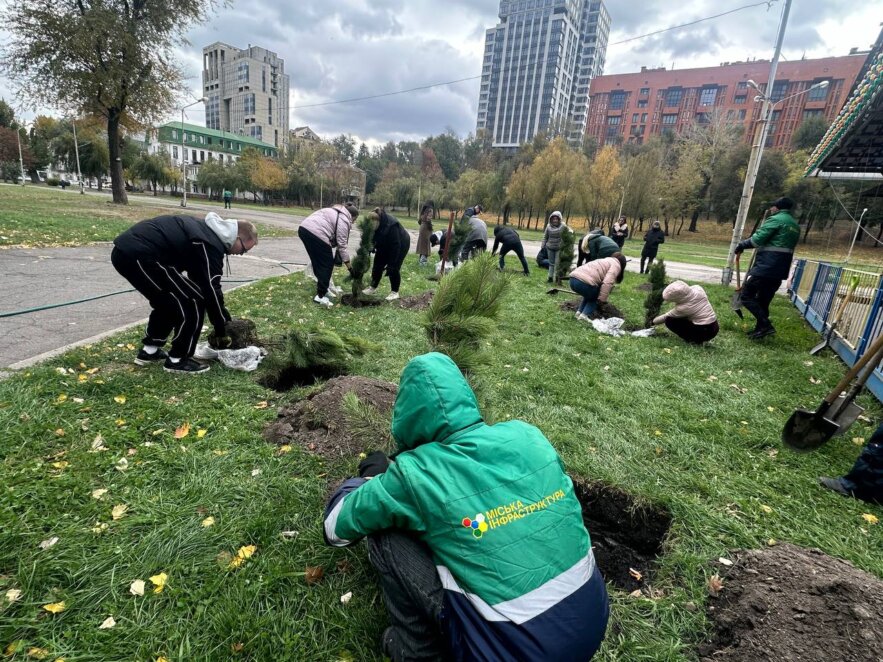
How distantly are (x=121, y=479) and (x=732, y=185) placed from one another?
5113 cm

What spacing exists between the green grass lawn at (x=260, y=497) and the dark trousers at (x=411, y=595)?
0.28 meters

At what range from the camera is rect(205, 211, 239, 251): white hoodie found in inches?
152

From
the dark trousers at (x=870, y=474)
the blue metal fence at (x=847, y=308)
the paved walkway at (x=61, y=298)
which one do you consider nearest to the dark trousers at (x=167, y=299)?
the paved walkway at (x=61, y=298)

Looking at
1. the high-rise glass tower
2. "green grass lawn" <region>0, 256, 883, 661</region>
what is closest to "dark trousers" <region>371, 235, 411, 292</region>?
"green grass lawn" <region>0, 256, 883, 661</region>

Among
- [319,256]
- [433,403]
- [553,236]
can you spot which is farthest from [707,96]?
[433,403]

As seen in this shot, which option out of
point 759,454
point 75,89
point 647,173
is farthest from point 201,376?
point 647,173

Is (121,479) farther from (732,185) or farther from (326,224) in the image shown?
(732,185)

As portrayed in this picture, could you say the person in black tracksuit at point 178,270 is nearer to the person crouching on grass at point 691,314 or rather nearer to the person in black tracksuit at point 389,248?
the person in black tracksuit at point 389,248

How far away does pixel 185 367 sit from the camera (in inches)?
156

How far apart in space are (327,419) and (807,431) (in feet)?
11.6

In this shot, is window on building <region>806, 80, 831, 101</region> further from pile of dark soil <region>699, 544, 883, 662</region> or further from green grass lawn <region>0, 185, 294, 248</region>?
pile of dark soil <region>699, 544, 883, 662</region>

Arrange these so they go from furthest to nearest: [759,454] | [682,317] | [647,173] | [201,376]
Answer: [647,173] → [682,317] → [201,376] → [759,454]

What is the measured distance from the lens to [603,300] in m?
7.12

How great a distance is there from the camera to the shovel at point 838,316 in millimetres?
5826
